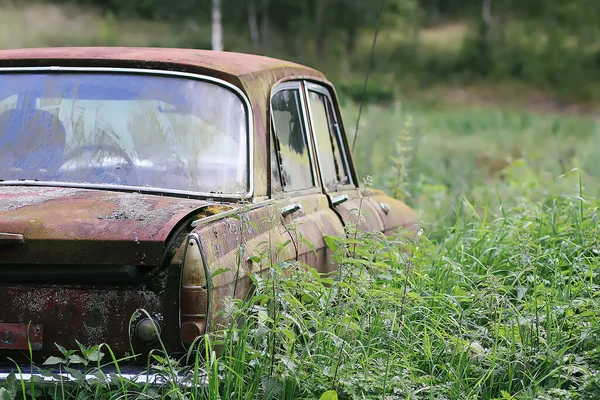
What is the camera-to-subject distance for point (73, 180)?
4.13 metres

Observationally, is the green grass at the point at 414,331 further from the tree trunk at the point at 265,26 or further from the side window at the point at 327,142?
the tree trunk at the point at 265,26

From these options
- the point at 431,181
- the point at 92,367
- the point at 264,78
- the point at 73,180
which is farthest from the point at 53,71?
the point at 431,181

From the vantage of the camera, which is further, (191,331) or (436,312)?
(436,312)

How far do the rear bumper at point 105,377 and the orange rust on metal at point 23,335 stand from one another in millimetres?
96

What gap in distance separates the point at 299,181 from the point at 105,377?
1.87 metres

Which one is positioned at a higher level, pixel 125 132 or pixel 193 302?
pixel 125 132

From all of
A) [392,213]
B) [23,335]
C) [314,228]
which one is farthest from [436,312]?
[23,335]

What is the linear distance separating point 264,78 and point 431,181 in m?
8.21

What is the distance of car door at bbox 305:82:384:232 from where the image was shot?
5297 millimetres

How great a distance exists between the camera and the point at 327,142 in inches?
228

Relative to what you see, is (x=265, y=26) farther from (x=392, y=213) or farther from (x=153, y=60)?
(x=153, y=60)

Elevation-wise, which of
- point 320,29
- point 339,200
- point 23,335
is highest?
point 320,29

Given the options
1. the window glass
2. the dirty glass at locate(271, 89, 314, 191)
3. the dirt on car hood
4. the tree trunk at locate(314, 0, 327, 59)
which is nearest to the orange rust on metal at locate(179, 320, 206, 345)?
the dirt on car hood

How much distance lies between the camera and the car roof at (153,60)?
4398mm
